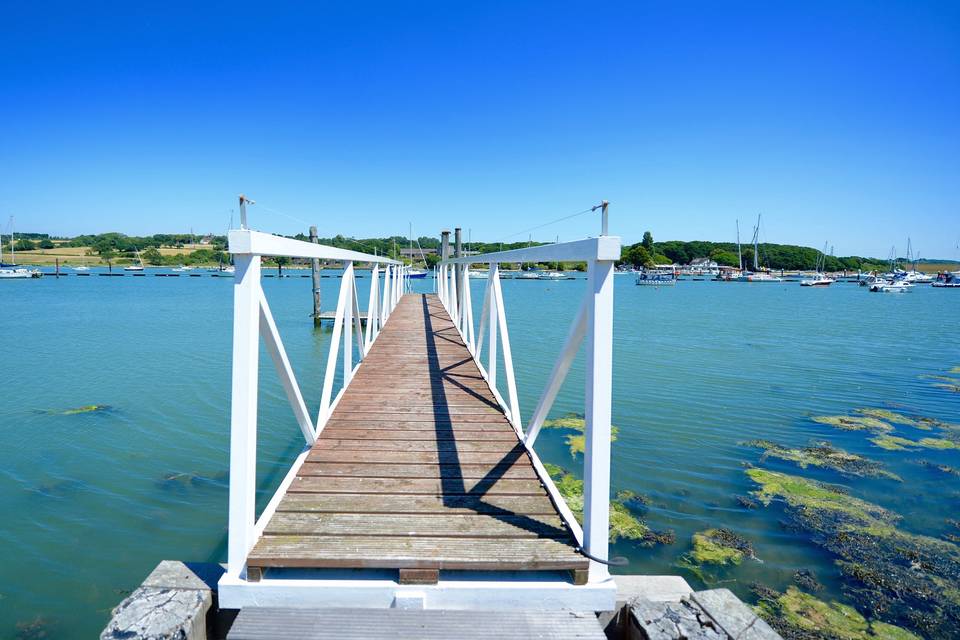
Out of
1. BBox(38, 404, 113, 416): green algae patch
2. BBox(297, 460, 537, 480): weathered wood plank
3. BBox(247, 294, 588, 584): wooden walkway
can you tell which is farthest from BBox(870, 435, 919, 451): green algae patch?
BBox(38, 404, 113, 416): green algae patch

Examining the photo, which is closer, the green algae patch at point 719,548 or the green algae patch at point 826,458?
the green algae patch at point 719,548

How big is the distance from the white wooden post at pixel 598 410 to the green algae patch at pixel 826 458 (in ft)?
18.4

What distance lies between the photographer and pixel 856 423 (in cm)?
851

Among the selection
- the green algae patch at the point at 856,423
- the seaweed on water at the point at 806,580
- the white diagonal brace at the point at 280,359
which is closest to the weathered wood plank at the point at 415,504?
the white diagonal brace at the point at 280,359

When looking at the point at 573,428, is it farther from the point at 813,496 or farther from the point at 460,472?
the point at 460,472

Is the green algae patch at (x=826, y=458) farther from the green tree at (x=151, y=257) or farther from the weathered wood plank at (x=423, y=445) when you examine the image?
the green tree at (x=151, y=257)

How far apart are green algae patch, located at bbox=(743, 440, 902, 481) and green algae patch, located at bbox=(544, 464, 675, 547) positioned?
2784mm

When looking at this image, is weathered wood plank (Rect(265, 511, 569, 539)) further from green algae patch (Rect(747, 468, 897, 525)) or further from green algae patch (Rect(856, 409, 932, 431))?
green algae patch (Rect(856, 409, 932, 431))

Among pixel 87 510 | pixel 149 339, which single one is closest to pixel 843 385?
pixel 87 510

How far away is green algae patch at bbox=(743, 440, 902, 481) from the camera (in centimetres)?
654

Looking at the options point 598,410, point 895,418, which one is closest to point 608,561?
point 598,410

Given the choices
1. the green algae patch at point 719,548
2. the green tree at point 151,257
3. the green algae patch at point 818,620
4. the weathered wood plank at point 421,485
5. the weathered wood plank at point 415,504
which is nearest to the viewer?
the weathered wood plank at point 415,504

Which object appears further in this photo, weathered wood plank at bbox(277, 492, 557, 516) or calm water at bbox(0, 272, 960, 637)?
calm water at bbox(0, 272, 960, 637)

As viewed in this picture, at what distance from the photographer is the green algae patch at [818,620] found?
3.58 m
